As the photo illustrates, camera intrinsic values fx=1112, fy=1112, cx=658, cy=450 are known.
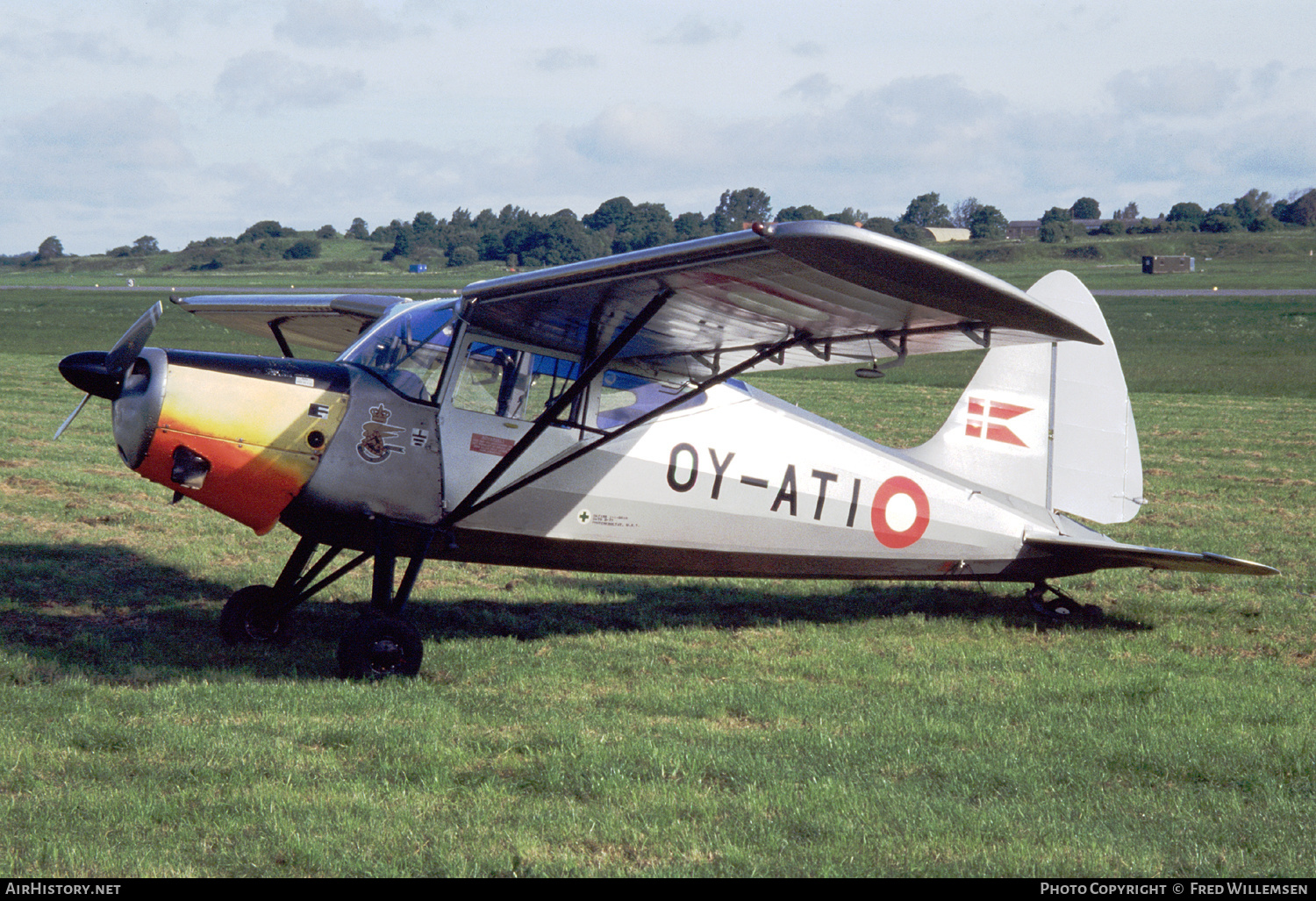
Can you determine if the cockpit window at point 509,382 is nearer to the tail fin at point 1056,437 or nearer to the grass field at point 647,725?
the grass field at point 647,725

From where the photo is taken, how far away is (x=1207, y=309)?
190 feet

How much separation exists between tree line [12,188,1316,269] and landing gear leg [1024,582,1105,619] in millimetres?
65448

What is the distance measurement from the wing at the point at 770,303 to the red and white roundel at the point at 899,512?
50.9 inches

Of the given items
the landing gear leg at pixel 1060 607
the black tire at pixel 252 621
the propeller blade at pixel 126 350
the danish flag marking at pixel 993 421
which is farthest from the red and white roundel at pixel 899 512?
the propeller blade at pixel 126 350

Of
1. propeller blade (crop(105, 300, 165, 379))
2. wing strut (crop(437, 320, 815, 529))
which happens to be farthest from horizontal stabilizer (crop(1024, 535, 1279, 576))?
propeller blade (crop(105, 300, 165, 379))

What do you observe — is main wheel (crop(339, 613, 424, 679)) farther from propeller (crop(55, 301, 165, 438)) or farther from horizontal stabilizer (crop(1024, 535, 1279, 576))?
horizontal stabilizer (crop(1024, 535, 1279, 576))

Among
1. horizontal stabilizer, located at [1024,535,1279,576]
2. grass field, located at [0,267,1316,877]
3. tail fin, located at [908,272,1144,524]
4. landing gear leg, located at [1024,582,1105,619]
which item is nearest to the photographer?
grass field, located at [0,267,1316,877]

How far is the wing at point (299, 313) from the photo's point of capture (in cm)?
869

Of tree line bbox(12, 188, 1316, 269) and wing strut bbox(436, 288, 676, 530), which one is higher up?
tree line bbox(12, 188, 1316, 269)

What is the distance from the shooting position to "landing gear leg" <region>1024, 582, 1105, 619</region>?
355 inches
